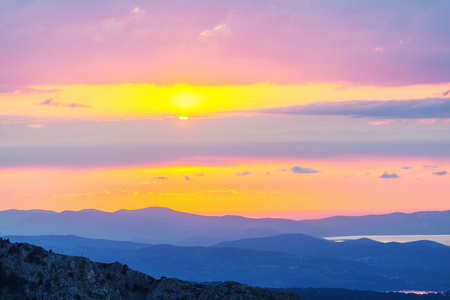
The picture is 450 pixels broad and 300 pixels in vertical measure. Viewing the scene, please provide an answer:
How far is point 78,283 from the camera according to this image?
165m

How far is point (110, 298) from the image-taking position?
168 meters

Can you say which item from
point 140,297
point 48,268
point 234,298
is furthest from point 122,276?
point 234,298

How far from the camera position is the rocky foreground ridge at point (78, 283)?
162m

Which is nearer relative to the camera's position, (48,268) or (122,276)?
(48,268)

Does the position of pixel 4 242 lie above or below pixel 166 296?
above

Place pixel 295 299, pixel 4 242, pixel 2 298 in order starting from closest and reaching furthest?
pixel 2 298, pixel 4 242, pixel 295 299

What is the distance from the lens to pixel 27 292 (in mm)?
161250

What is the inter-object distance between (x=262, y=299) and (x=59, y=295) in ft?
161

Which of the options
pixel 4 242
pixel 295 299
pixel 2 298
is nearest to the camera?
pixel 2 298

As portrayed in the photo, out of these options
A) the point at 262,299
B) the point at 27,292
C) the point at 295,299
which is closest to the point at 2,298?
the point at 27,292

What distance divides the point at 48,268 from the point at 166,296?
96.1ft

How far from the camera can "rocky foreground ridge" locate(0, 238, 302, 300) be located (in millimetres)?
162000

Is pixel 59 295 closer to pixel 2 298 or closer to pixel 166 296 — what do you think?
pixel 2 298

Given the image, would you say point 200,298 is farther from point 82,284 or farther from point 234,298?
point 82,284
